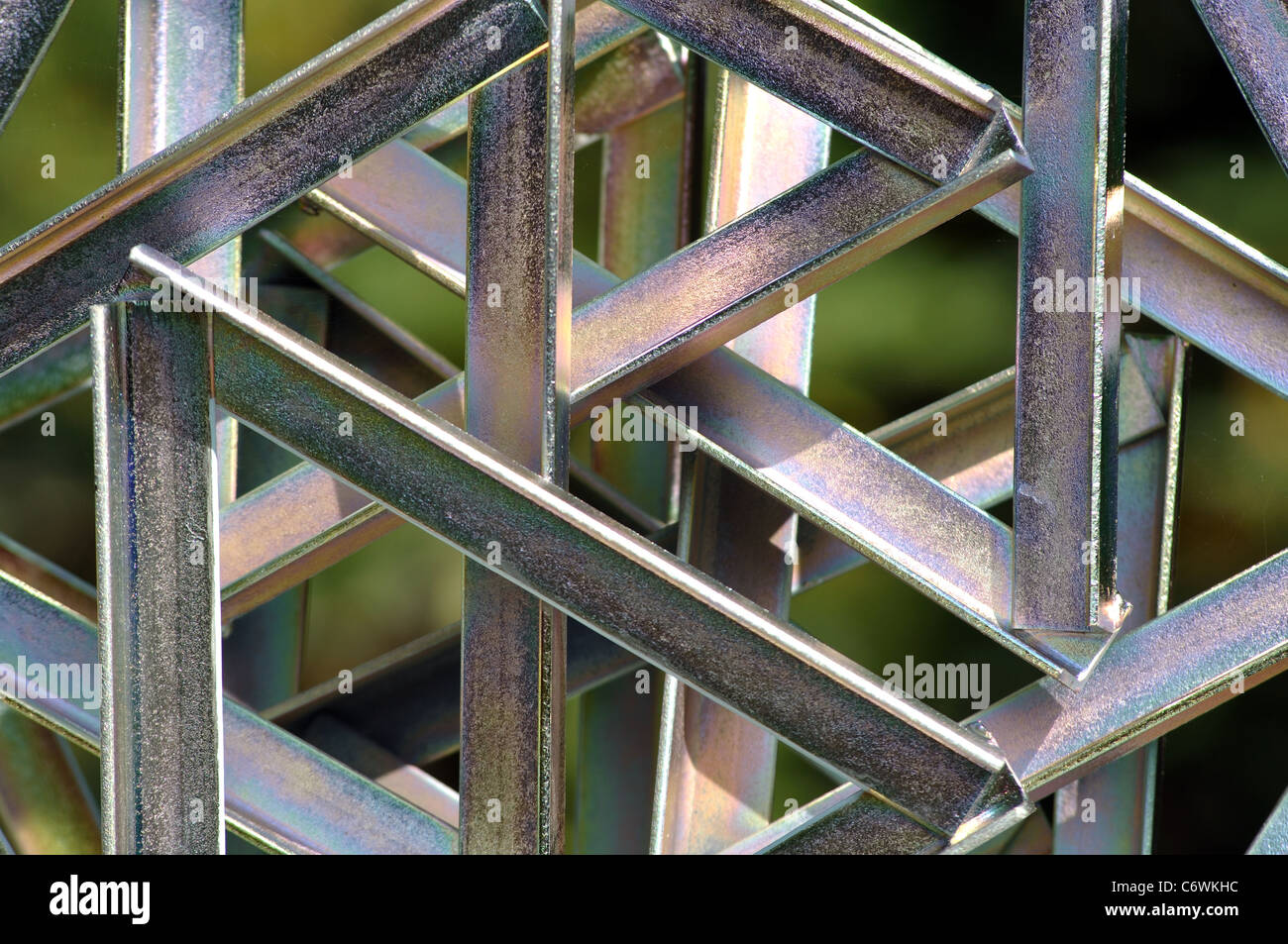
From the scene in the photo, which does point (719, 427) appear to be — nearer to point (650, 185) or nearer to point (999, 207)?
point (999, 207)

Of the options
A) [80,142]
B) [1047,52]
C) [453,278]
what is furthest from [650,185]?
[80,142]

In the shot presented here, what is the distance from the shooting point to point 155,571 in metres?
0.74

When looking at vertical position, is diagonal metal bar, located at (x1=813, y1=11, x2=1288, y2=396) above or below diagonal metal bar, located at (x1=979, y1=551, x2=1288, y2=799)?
above

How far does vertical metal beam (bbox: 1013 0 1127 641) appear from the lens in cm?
76

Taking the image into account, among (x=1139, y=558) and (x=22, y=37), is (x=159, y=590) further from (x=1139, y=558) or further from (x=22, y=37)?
(x=1139, y=558)

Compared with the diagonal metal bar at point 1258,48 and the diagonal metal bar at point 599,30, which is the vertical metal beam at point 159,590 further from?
the diagonal metal bar at point 1258,48

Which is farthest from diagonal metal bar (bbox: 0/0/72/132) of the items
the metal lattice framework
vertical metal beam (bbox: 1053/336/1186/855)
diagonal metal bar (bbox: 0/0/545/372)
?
vertical metal beam (bbox: 1053/336/1186/855)

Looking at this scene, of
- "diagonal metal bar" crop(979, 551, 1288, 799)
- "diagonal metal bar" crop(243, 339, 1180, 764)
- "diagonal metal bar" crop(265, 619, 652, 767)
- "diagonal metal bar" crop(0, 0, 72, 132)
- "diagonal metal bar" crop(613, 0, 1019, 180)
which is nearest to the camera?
"diagonal metal bar" crop(613, 0, 1019, 180)

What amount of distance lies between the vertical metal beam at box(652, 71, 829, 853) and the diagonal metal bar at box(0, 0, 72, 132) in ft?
1.71

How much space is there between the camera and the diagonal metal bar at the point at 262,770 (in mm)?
900

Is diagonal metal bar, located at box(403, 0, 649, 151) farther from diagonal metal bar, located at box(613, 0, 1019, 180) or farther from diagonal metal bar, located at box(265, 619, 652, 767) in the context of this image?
diagonal metal bar, located at box(265, 619, 652, 767)
